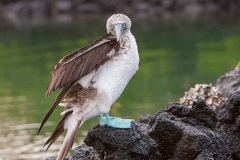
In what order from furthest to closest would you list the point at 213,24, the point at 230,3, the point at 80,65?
A: the point at 230,3 < the point at 213,24 < the point at 80,65

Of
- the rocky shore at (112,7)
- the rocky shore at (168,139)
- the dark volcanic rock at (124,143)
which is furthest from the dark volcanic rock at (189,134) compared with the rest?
the rocky shore at (112,7)

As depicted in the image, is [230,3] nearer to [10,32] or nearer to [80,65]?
[10,32]

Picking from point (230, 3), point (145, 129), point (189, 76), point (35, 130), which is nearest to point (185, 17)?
point (230, 3)

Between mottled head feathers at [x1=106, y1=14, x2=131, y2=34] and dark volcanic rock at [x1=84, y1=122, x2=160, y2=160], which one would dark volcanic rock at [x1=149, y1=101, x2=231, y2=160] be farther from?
mottled head feathers at [x1=106, y1=14, x2=131, y2=34]

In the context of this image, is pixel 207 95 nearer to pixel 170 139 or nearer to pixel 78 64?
pixel 170 139

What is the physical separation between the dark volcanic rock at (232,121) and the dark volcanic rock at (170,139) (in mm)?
446

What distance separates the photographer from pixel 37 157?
31.9 ft

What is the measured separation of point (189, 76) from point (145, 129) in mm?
12350

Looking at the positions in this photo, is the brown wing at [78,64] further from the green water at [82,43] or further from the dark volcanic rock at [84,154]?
Answer: the green water at [82,43]

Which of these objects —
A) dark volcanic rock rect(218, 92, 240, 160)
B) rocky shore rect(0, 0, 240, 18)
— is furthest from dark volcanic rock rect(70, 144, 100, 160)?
rocky shore rect(0, 0, 240, 18)

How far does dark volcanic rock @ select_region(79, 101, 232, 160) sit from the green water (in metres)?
4.06

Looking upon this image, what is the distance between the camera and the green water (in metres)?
12.5

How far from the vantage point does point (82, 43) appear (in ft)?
91.0

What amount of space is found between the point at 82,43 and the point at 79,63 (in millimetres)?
22248
